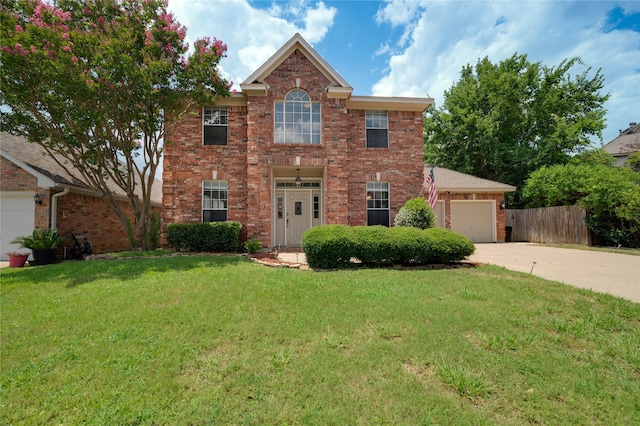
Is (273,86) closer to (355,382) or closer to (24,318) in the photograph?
(24,318)

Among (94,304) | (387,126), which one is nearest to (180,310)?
(94,304)

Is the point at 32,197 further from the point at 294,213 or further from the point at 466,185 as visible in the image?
the point at 466,185

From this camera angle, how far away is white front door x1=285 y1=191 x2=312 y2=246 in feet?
39.4

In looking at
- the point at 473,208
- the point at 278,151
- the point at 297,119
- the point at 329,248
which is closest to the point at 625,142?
the point at 473,208

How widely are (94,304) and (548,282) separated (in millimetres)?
8561

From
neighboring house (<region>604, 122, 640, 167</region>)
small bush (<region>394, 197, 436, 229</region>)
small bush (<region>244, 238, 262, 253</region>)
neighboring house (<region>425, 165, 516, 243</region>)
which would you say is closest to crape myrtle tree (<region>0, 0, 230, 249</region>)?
small bush (<region>244, 238, 262, 253</region>)

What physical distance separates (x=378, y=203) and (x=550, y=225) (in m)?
10.5

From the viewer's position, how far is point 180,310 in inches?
167

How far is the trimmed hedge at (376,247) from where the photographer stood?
702 centimetres

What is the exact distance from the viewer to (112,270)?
677cm

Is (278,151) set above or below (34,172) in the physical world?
above

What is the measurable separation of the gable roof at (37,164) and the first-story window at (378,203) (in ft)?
34.4

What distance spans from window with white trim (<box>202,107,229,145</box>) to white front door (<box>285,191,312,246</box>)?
353cm

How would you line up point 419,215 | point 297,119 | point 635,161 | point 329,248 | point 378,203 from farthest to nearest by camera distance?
1. point 635,161
2. point 378,203
3. point 297,119
4. point 419,215
5. point 329,248
